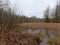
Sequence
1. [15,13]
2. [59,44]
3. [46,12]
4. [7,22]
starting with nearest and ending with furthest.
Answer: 1. [59,44]
2. [7,22]
3. [15,13]
4. [46,12]

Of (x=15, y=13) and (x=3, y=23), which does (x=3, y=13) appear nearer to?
(x=3, y=23)

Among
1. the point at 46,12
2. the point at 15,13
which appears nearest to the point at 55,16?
the point at 46,12

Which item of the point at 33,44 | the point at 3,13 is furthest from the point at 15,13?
the point at 33,44

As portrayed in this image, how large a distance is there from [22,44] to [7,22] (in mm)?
8912

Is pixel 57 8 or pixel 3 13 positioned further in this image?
pixel 57 8

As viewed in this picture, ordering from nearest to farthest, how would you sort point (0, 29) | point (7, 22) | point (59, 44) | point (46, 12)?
1. point (59, 44)
2. point (0, 29)
3. point (7, 22)
4. point (46, 12)

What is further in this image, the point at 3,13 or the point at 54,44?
the point at 3,13

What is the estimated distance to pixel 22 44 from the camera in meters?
15.9

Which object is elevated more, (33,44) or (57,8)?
(57,8)

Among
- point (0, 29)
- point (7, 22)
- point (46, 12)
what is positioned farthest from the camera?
point (46, 12)

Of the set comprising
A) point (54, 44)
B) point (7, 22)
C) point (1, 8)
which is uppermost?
point (1, 8)

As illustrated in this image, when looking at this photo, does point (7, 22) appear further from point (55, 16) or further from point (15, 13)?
point (55, 16)

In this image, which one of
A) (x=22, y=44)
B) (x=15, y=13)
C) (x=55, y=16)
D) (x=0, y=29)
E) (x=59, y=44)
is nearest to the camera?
(x=22, y=44)

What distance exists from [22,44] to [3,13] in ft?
23.4
